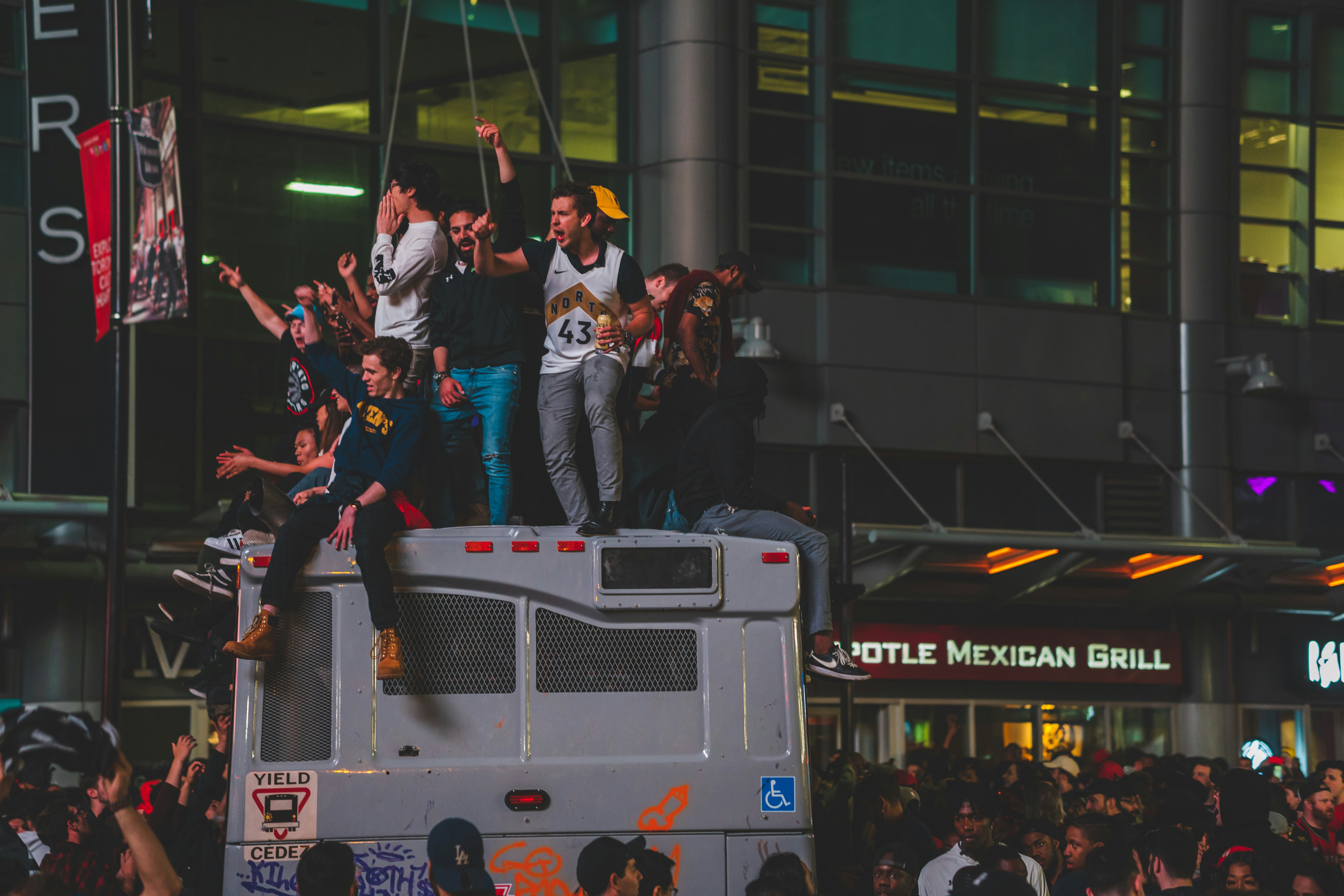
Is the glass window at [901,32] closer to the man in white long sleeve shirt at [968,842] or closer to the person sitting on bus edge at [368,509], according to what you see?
the man in white long sleeve shirt at [968,842]

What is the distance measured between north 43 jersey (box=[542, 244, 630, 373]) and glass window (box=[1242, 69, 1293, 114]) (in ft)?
61.6

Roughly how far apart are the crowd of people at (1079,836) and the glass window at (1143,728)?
985cm

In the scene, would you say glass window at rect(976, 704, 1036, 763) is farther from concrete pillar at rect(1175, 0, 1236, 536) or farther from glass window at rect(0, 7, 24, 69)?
glass window at rect(0, 7, 24, 69)

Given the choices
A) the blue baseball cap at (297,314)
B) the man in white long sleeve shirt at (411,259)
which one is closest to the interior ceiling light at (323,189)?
the blue baseball cap at (297,314)

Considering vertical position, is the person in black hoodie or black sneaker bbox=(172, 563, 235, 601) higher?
black sneaker bbox=(172, 563, 235, 601)

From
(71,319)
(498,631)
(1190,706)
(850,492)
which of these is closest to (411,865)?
A: (498,631)

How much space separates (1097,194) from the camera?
23.1 m

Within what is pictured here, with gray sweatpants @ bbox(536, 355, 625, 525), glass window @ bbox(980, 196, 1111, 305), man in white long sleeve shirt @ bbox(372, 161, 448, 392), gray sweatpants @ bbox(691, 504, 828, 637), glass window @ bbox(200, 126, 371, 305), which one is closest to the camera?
gray sweatpants @ bbox(691, 504, 828, 637)

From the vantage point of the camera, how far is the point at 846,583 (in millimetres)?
14945

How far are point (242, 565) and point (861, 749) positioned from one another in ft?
52.1

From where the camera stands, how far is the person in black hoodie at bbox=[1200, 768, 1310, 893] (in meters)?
7.46

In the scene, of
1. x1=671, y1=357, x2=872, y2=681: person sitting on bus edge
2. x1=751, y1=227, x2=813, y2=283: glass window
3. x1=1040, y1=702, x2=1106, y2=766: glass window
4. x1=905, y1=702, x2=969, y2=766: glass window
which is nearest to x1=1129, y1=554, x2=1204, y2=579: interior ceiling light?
x1=1040, y1=702, x2=1106, y2=766: glass window

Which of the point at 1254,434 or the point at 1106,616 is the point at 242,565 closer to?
the point at 1106,616

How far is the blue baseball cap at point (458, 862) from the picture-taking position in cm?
491
